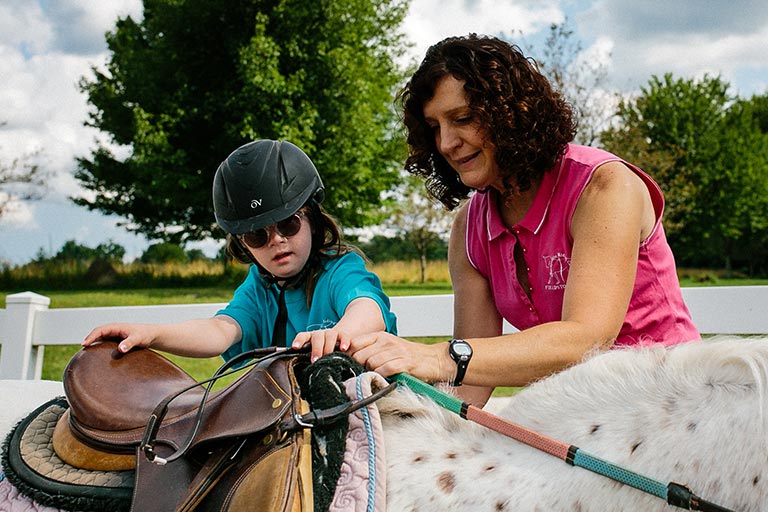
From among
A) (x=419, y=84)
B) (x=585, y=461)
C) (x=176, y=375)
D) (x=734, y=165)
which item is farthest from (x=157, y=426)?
(x=734, y=165)

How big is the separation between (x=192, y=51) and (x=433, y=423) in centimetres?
1745

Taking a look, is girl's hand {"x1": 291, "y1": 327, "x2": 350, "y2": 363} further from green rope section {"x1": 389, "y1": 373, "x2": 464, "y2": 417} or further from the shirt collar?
the shirt collar

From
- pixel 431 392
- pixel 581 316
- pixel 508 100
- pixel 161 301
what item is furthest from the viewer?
pixel 161 301

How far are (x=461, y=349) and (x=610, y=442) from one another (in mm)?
367

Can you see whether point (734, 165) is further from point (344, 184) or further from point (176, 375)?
point (176, 375)

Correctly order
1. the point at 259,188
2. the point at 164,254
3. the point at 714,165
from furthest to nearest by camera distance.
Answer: the point at 714,165 → the point at 164,254 → the point at 259,188

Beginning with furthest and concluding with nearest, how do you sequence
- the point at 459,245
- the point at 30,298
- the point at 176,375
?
the point at 30,298
the point at 459,245
the point at 176,375

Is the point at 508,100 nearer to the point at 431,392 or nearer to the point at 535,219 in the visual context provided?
the point at 535,219

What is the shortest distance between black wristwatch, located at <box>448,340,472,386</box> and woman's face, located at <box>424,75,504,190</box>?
734mm

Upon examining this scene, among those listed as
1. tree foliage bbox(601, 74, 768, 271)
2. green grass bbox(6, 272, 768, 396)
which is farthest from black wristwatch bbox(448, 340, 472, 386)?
tree foliage bbox(601, 74, 768, 271)

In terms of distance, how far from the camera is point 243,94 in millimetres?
15594

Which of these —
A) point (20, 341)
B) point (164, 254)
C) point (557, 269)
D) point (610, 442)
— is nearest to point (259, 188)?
point (557, 269)

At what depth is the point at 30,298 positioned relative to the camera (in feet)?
13.6

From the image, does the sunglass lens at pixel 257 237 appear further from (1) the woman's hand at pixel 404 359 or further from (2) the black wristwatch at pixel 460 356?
(2) the black wristwatch at pixel 460 356
